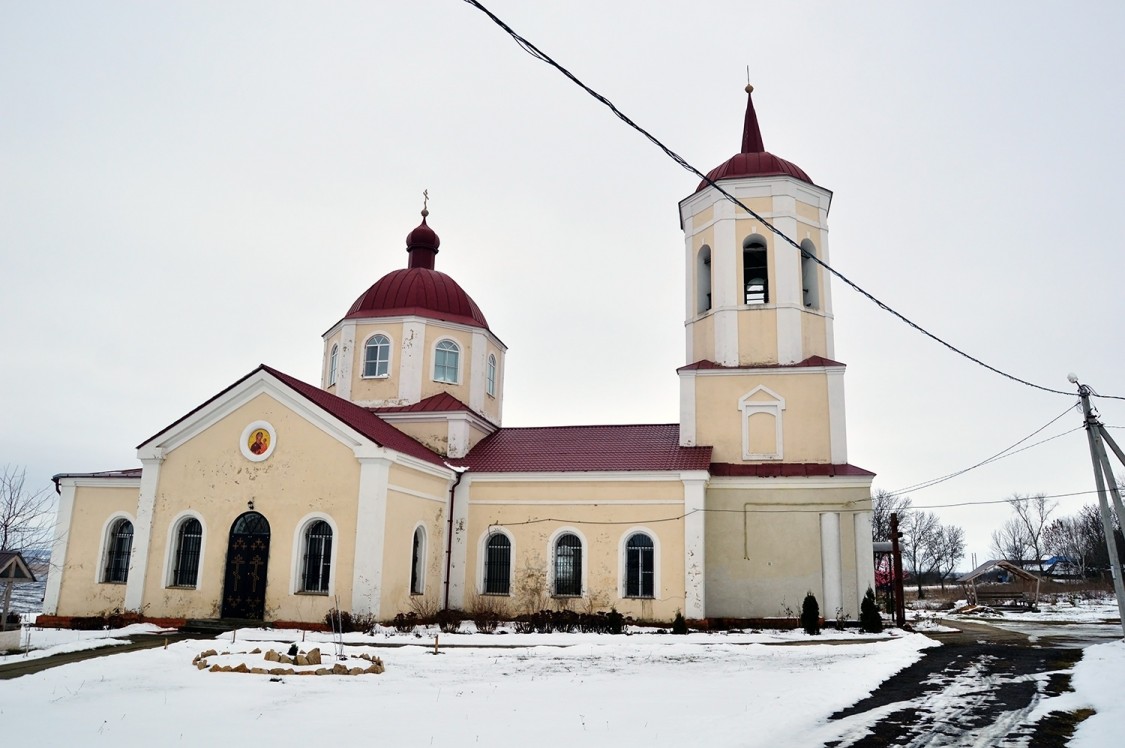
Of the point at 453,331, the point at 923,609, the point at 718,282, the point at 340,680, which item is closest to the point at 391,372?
the point at 453,331

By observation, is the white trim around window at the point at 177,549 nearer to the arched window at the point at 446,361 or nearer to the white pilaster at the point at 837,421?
the arched window at the point at 446,361

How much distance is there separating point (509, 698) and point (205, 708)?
3.39 metres

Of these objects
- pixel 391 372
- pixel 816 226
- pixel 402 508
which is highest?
pixel 816 226

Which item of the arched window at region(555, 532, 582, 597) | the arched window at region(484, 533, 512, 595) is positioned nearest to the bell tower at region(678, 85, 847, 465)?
the arched window at region(555, 532, 582, 597)

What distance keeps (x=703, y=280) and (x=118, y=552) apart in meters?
18.1

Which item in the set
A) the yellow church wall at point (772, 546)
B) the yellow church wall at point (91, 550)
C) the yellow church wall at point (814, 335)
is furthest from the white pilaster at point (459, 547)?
the yellow church wall at point (814, 335)

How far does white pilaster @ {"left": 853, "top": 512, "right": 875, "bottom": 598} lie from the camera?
2142cm

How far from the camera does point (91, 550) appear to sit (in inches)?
871

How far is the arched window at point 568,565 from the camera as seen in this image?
2225 centimetres

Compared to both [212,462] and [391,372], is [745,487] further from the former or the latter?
[212,462]

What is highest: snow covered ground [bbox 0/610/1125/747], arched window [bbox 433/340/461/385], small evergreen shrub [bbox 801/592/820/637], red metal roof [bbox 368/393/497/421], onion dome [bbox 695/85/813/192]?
onion dome [bbox 695/85/813/192]

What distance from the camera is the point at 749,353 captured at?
23781 mm

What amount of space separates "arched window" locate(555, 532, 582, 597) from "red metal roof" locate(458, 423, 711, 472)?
6.39 ft

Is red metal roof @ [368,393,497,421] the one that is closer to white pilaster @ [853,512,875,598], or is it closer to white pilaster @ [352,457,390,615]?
white pilaster @ [352,457,390,615]
